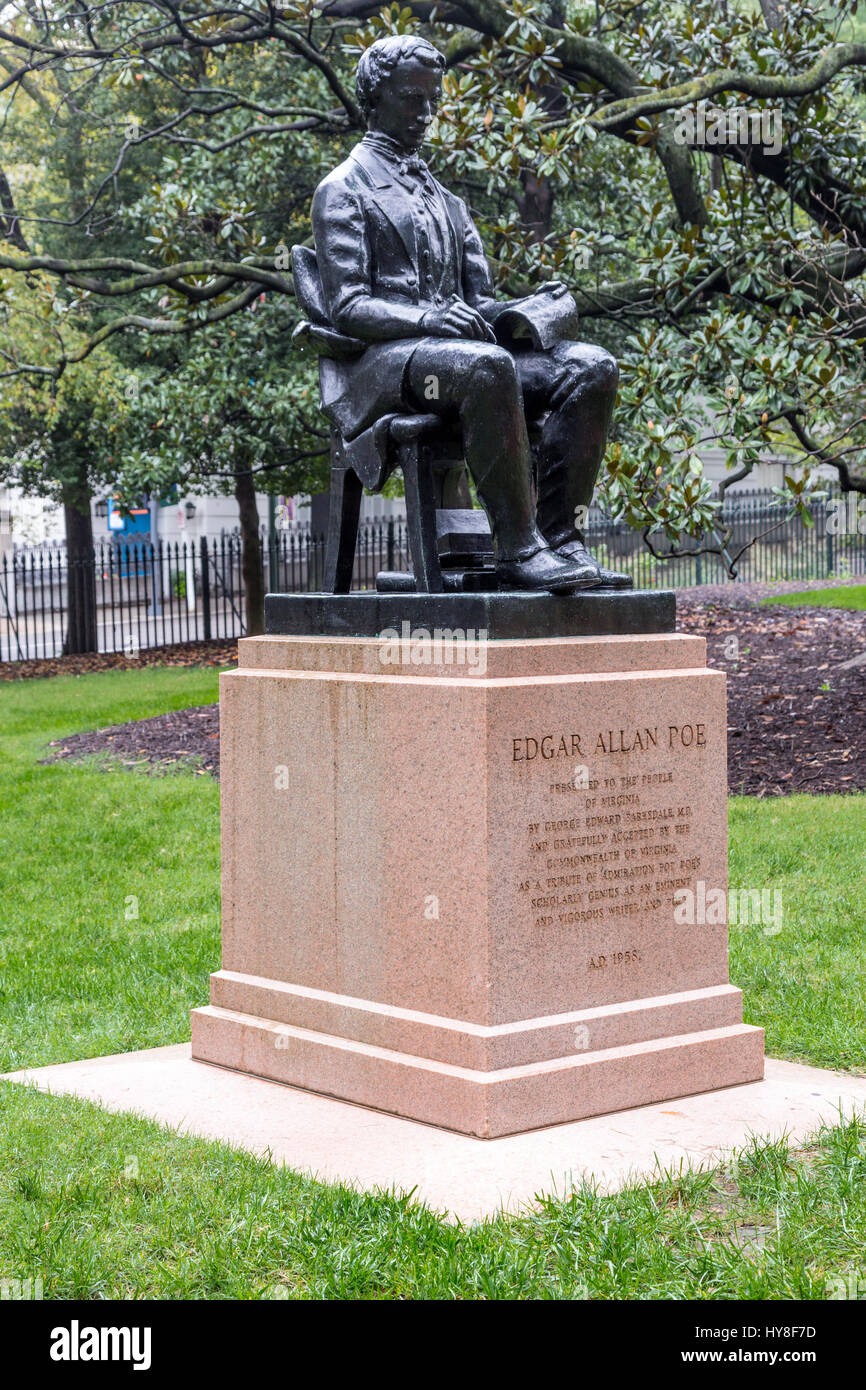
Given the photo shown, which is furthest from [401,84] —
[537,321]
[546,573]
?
[546,573]

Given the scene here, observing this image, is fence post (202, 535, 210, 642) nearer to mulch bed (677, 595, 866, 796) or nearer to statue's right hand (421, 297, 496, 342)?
mulch bed (677, 595, 866, 796)

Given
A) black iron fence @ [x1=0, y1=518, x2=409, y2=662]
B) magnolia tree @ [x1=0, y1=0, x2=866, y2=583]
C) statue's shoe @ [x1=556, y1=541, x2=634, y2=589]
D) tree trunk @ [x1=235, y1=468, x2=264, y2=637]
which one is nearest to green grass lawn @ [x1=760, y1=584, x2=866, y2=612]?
black iron fence @ [x1=0, y1=518, x2=409, y2=662]

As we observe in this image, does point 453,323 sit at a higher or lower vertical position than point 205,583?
higher

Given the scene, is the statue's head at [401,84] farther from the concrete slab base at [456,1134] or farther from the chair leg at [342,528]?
the concrete slab base at [456,1134]

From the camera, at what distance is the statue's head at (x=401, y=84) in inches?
225

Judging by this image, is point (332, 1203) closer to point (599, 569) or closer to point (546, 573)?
point (546, 573)

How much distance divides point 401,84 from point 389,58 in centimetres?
10

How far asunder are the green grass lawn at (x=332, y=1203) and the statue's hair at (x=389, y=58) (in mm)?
3763

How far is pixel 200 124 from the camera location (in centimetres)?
1833

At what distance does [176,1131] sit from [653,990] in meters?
1.65

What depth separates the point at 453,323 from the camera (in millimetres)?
5398

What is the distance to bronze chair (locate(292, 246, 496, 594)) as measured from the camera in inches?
218

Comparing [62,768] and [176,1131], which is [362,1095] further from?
[62,768]

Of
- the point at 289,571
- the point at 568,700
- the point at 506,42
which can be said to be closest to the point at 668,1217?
the point at 568,700
